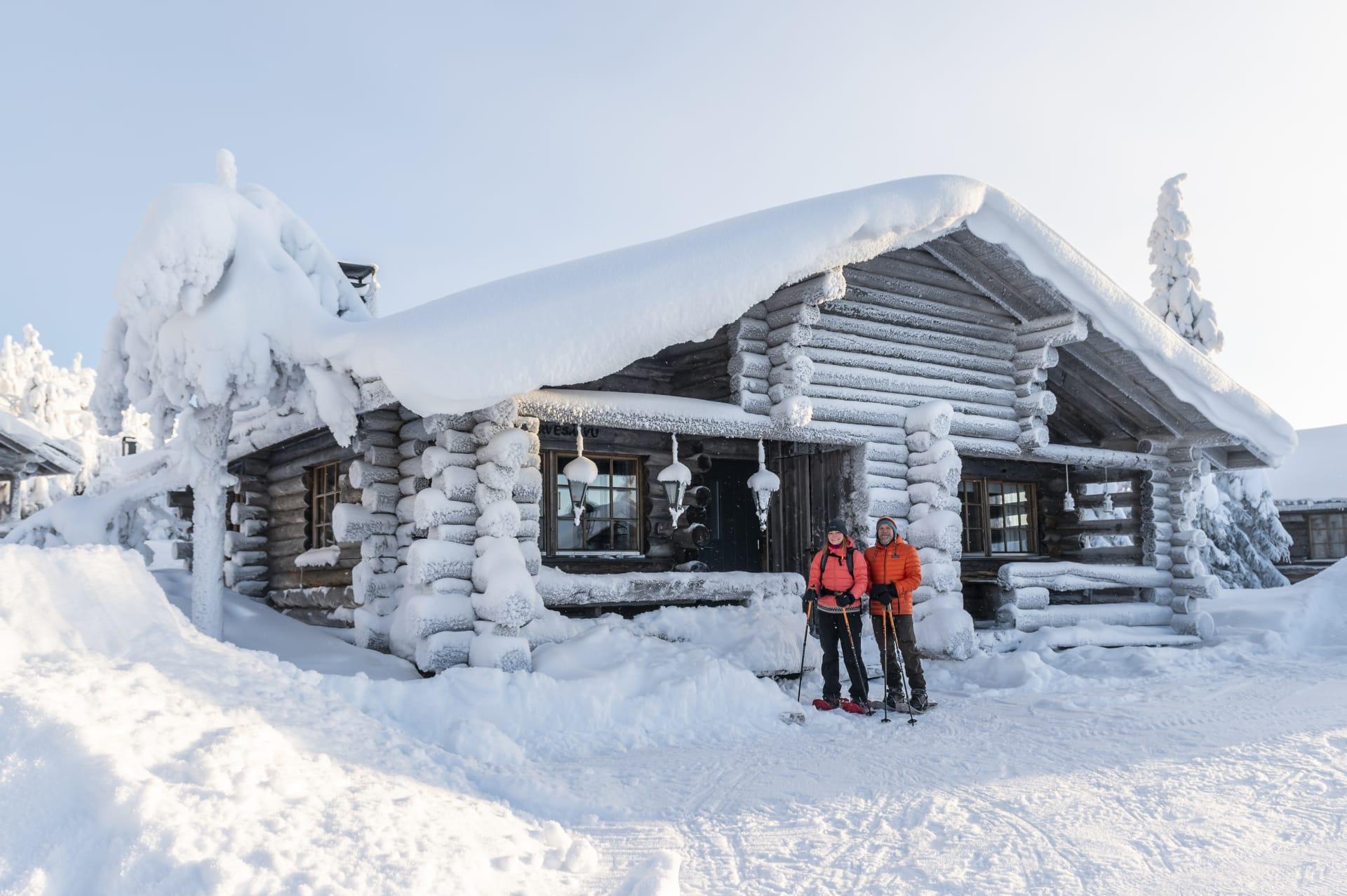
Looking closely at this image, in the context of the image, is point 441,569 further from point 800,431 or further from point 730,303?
point 800,431

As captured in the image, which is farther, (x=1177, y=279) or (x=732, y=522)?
(x=1177, y=279)

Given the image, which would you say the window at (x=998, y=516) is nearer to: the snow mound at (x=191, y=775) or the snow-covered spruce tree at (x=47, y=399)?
Answer: the snow mound at (x=191, y=775)

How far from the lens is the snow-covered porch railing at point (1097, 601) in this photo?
11.6 m

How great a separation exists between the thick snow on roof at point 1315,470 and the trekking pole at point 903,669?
2379 cm

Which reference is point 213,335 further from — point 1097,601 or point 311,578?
point 1097,601

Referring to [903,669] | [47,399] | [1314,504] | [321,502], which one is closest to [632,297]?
[903,669]

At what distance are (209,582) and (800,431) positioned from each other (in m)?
5.89

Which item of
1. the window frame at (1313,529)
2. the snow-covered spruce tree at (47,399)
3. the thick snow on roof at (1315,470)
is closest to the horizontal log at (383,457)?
the thick snow on roof at (1315,470)

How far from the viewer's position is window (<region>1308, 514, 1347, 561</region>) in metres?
26.5

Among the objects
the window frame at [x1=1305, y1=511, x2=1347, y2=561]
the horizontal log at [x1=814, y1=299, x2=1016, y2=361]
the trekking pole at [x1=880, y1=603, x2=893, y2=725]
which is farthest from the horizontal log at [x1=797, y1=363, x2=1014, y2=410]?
the window frame at [x1=1305, y1=511, x2=1347, y2=561]

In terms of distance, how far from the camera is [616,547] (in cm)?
1191

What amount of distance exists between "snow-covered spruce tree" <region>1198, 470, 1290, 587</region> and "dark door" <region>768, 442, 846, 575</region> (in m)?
14.9

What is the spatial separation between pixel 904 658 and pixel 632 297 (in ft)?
12.9

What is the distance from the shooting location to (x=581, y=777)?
5.79m
